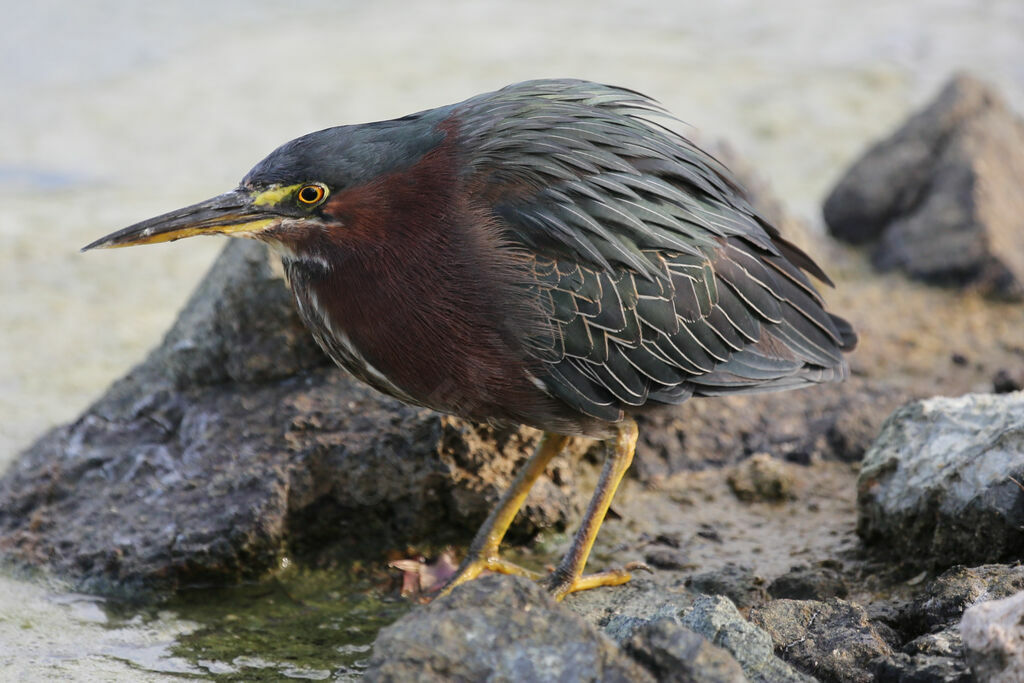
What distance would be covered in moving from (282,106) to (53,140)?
2.32 meters

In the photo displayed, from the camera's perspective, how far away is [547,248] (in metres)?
4.05

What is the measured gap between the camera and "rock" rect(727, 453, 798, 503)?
517 cm

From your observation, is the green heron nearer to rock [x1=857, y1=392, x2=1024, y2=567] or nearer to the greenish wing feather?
the greenish wing feather

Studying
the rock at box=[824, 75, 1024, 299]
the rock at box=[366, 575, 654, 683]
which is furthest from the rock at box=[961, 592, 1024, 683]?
the rock at box=[824, 75, 1024, 299]

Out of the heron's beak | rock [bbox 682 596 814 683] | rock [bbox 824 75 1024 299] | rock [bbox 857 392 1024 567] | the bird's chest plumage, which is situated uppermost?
rock [bbox 824 75 1024 299]

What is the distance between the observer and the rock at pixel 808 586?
4.25 metres

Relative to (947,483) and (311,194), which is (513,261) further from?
(947,483)

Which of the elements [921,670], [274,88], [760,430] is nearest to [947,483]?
[921,670]

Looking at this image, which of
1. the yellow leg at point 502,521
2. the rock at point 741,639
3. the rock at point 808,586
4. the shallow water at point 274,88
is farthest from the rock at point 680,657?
the shallow water at point 274,88

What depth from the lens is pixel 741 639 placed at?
3229mm

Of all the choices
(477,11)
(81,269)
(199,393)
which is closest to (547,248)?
(199,393)

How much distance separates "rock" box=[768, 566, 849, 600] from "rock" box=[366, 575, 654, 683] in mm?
1626

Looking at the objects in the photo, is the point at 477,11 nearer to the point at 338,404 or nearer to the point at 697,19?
the point at 697,19

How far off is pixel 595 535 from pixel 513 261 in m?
1.20
